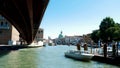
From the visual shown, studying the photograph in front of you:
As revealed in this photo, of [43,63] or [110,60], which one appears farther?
[43,63]

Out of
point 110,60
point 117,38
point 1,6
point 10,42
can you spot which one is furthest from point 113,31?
point 1,6

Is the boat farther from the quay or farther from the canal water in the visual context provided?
the quay

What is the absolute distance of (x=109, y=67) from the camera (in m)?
31.9

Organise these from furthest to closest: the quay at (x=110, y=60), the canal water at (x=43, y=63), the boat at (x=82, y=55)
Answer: the boat at (x=82, y=55)
the quay at (x=110, y=60)
the canal water at (x=43, y=63)

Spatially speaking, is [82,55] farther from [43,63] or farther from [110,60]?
[43,63]

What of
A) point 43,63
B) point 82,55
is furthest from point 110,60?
point 43,63

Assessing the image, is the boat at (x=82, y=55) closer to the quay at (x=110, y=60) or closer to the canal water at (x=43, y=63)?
the canal water at (x=43, y=63)

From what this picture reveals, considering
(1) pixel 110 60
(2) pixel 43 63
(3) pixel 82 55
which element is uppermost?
(3) pixel 82 55

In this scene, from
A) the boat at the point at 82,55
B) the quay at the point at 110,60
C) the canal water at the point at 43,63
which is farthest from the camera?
the boat at the point at 82,55

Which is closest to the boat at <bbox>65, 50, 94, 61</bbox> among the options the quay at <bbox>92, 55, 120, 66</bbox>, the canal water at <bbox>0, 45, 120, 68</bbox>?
the canal water at <bbox>0, 45, 120, 68</bbox>

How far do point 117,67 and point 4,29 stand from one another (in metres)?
92.8

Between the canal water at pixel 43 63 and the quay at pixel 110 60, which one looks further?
the quay at pixel 110 60

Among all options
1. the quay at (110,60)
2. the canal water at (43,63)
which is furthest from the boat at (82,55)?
the quay at (110,60)

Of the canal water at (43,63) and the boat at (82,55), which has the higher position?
the boat at (82,55)
